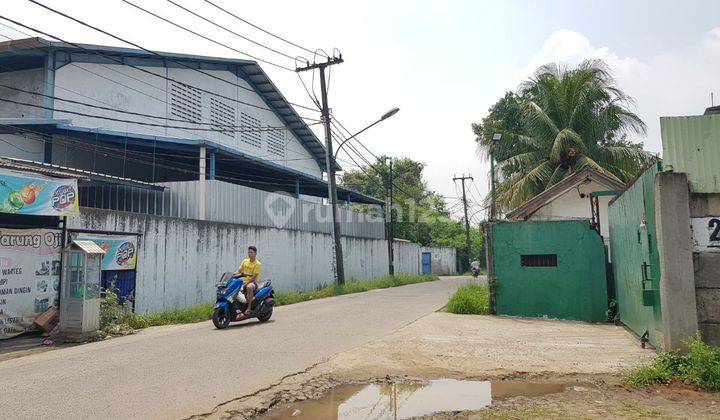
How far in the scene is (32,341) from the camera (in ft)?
31.9

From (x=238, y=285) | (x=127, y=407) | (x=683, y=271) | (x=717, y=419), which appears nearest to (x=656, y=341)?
(x=683, y=271)

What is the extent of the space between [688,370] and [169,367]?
611cm

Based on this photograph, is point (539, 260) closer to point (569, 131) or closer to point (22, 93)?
point (569, 131)

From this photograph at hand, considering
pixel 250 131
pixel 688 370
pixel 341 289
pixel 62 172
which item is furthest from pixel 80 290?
pixel 250 131

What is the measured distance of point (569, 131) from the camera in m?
20.6

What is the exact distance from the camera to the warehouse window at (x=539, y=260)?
11.5 m

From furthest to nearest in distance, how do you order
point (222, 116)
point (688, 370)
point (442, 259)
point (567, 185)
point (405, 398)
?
point (442, 259) < point (222, 116) < point (567, 185) < point (688, 370) < point (405, 398)

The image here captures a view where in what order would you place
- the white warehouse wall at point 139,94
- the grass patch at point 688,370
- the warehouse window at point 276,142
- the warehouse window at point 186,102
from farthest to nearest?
1. the warehouse window at point 276,142
2. the warehouse window at point 186,102
3. the white warehouse wall at point 139,94
4. the grass patch at point 688,370

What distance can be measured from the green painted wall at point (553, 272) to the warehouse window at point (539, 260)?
0.07 m

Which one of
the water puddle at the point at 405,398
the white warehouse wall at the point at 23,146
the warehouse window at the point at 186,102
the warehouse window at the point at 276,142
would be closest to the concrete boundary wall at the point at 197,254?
the warehouse window at the point at 186,102

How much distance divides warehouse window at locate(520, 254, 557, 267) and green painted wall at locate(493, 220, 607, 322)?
7cm

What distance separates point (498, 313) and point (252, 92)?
20033 mm

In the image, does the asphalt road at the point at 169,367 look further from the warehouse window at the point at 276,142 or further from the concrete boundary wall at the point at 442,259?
the concrete boundary wall at the point at 442,259

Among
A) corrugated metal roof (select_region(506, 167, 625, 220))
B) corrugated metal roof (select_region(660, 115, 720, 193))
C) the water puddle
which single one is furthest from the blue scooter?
corrugated metal roof (select_region(506, 167, 625, 220))
